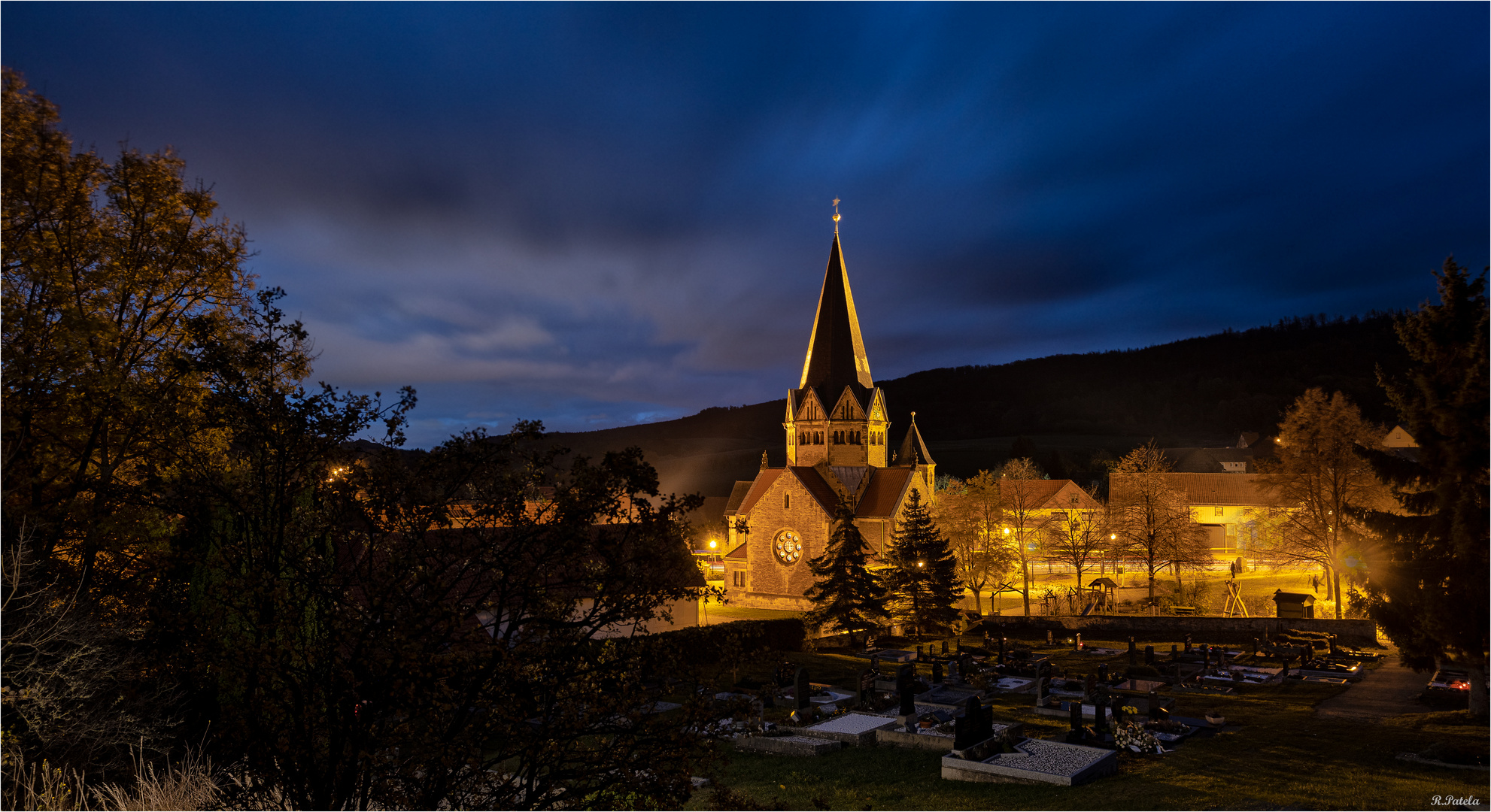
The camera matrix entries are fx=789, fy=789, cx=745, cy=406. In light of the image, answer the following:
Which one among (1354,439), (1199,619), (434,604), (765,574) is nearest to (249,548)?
(434,604)

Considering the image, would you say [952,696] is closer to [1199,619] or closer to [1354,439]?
[1199,619]

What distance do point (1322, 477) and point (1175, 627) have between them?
28.9 ft

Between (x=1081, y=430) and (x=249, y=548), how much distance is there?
576ft

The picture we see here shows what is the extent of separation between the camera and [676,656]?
287 inches

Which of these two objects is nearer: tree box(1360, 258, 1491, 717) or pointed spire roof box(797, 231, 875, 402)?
tree box(1360, 258, 1491, 717)

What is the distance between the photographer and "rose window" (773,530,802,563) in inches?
1889

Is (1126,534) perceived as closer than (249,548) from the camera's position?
No

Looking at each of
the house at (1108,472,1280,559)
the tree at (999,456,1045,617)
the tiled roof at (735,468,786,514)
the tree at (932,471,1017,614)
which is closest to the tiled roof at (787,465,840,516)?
the tiled roof at (735,468,786,514)

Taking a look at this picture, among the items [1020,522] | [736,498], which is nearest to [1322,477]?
[1020,522]

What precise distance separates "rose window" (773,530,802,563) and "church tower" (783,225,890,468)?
513 centimetres

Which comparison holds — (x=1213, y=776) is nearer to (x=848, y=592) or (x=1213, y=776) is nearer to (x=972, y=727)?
(x=972, y=727)

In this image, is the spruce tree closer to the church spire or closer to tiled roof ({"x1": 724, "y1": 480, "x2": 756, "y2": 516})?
the church spire

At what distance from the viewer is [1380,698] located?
20.5 metres

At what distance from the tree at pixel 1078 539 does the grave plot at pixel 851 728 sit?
26466 millimetres
